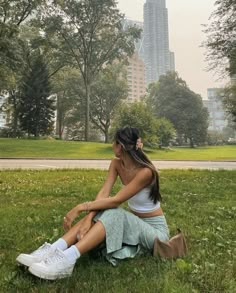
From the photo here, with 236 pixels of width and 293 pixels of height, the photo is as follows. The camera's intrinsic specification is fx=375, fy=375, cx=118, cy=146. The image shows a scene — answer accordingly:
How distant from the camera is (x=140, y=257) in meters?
3.64

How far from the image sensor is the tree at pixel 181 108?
67625mm

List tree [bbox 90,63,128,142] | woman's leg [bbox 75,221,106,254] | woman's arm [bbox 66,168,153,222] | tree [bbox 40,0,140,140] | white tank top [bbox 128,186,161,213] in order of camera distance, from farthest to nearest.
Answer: tree [bbox 90,63,128,142] < tree [bbox 40,0,140,140] < white tank top [bbox 128,186,161,213] < woman's arm [bbox 66,168,153,222] < woman's leg [bbox 75,221,106,254]

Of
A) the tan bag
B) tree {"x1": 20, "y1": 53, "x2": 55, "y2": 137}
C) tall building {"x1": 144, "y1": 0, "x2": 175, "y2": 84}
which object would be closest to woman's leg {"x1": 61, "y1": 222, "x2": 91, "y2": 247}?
the tan bag

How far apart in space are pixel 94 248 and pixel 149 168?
918 millimetres

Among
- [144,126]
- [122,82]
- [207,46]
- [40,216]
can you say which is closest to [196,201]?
[40,216]

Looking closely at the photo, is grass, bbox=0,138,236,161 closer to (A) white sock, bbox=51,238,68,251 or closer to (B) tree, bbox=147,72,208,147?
(A) white sock, bbox=51,238,68,251

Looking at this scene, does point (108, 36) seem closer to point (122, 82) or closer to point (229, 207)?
point (122, 82)

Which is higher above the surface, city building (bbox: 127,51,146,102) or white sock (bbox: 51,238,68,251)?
city building (bbox: 127,51,146,102)

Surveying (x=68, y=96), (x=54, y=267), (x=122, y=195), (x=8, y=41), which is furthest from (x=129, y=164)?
(x=68, y=96)

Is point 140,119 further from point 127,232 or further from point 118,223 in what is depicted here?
point 118,223

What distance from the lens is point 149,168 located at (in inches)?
144

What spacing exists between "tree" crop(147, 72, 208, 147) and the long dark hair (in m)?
64.6

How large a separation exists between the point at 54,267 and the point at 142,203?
3.81ft

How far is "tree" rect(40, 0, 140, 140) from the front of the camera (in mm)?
→ 37469
